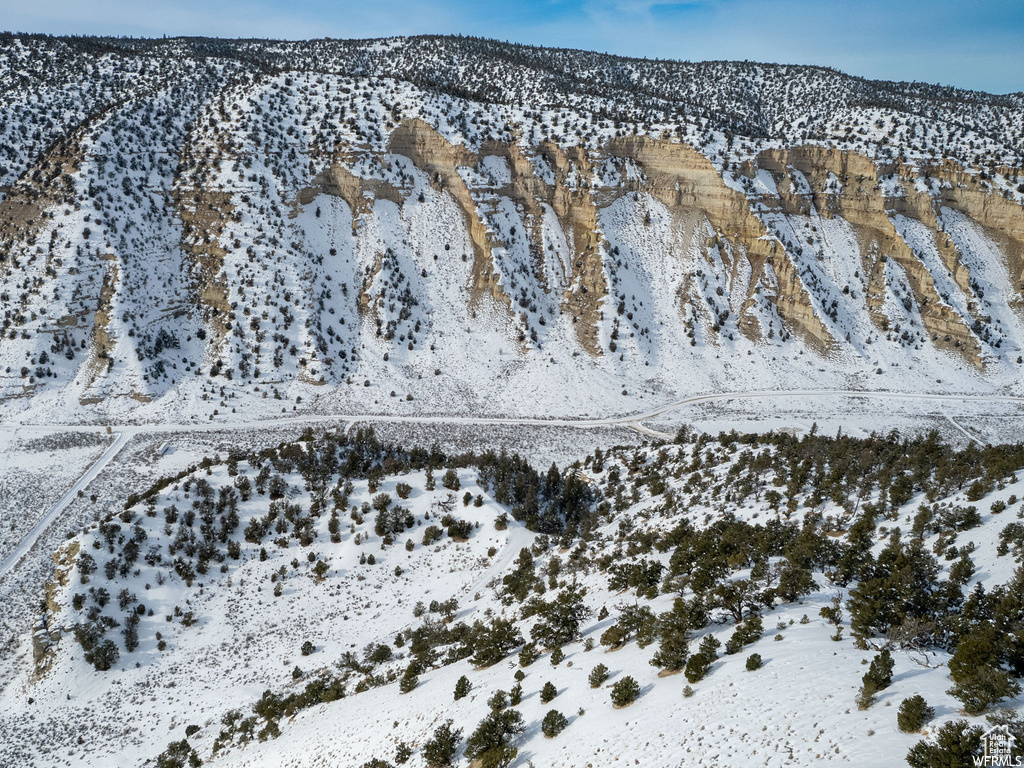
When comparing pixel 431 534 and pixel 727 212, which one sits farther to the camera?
pixel 727 212

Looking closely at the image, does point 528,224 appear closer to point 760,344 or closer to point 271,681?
point 760,344

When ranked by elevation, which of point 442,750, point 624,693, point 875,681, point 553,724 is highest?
point 875,681

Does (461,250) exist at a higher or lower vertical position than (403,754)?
higher

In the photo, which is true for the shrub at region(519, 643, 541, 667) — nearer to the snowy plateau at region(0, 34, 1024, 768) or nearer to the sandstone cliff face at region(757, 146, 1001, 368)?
the snowy plateau at region(0, 34, 1024, 768)

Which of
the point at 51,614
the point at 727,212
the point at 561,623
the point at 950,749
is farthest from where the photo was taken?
the point at 727,212

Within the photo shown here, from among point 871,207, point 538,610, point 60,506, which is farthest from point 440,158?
point 538,610

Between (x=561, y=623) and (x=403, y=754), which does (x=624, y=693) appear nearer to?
(x=561, y=623)

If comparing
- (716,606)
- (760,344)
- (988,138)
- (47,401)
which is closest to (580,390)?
(760,344)
